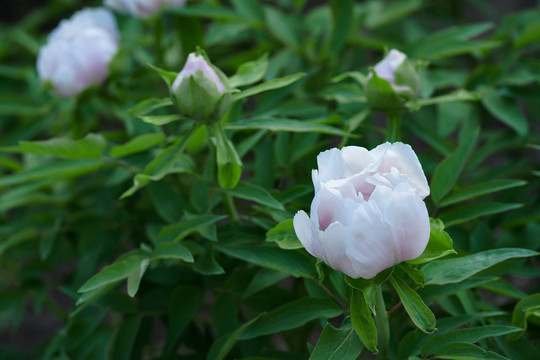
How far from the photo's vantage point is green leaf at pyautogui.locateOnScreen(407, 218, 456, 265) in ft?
1.61

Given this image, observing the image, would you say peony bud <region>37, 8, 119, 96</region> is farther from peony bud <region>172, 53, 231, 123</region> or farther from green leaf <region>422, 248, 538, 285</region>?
green leaf <region>422, 248, 538, 285</region>

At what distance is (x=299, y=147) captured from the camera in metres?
0.80

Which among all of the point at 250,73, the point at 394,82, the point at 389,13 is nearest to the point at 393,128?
the point at 394,82

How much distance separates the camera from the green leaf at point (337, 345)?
515 millimetres

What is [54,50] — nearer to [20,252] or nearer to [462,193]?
[20,252]

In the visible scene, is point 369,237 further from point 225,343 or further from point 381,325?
point 225,343

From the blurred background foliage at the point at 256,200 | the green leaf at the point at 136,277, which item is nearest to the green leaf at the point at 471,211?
the blurred background foliage at the point at 256,200

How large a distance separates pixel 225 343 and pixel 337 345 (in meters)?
0.16

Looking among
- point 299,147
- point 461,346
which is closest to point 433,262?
point 461,346

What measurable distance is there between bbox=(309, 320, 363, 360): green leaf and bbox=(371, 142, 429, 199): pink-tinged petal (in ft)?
0.43

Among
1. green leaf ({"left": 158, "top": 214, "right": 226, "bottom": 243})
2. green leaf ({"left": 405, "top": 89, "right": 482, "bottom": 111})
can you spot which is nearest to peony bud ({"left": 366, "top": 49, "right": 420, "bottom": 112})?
green leaf ({"left": 405, "top": 89, "right": 482, "bottom": 111})

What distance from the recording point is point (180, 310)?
75 centimetres

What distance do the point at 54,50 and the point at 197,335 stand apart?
439mm

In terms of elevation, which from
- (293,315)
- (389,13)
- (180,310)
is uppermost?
(389,13)
